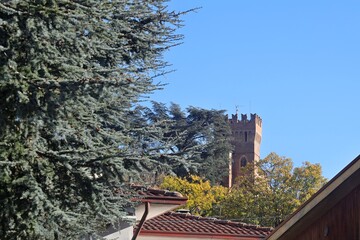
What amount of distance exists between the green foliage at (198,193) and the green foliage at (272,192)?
1091 millimetres

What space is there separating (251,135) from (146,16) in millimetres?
96228

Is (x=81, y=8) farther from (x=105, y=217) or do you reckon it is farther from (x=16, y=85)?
(x=105, y=217)

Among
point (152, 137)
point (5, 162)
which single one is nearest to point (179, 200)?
point (152, 137)

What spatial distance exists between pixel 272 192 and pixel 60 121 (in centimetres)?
5310

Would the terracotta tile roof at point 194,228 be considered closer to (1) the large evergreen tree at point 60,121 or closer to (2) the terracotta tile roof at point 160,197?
(2) the terracotta tile roof at point 160,197

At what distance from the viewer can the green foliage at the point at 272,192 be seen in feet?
199

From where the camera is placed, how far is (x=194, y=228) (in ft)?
64.1

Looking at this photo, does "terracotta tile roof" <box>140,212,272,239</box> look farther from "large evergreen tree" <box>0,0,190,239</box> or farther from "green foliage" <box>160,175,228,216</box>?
"green foliage" <box>160,175,228,216</box>

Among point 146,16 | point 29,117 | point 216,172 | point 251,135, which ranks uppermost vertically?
point 251,135

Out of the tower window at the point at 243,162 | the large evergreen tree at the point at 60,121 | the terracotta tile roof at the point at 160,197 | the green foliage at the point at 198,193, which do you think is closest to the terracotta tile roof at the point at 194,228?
the terracotta tile roof at the point at 160,197

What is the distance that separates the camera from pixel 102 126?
1272cm

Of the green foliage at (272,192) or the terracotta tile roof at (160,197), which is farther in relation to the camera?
the green foliage at (272,192)

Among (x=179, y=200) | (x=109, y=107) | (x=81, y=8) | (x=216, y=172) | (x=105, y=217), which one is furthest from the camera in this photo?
(x=216, y=172)

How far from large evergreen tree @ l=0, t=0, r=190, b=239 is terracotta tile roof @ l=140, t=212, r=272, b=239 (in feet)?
21.5
